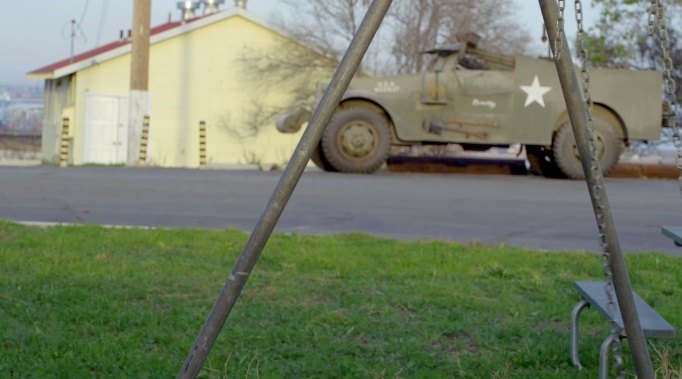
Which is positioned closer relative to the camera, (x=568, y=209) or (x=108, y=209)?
(x=108, y=209)

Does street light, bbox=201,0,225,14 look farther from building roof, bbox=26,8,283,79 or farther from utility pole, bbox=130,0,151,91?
utility pole, bbox=130,0,151,91

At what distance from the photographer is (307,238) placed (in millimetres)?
8492

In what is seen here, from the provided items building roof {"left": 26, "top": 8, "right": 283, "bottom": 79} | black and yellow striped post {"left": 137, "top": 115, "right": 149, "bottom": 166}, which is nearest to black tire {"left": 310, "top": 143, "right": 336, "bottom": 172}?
black and yellow striped post {"left": 137, "top": 115, "right": 149, "bottom": 166}

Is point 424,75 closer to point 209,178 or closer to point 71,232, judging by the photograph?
point 209,178

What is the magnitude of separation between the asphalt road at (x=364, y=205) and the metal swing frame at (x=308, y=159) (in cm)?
533

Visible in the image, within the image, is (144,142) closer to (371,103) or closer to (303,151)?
(371,103)

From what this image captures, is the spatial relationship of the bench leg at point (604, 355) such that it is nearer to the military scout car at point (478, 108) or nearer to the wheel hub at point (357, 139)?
the wheel hub at point (357, 139)

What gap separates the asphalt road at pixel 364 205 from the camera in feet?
32.5

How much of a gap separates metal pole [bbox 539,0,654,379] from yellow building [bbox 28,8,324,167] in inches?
1188

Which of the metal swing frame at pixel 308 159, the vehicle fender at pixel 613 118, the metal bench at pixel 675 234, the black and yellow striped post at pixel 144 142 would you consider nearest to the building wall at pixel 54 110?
the black and yellow striped post at pixel 144 142

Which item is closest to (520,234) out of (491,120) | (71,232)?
(71,232)

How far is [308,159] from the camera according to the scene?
3.45 metres

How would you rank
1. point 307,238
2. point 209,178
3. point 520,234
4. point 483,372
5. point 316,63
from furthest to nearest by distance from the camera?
point 316,63 < point 209,178 < point 520,234 < point 307,238 < point 483,372

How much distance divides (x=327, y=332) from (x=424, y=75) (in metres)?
12.7
